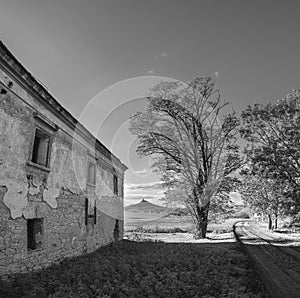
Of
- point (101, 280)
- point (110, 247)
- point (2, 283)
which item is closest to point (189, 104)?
point (110, 247)

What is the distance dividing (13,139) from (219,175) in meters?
17.7

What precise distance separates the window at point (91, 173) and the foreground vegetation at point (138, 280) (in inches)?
158

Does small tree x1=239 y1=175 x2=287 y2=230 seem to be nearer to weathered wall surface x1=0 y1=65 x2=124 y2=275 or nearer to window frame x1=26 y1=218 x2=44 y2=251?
weathered wall surface x1=0 y1=65 x2=124 y2=275

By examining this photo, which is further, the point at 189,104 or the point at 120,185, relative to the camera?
the point at 189,104

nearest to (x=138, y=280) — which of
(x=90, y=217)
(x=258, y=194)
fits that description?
(x=90, y=217)

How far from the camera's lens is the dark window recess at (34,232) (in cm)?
849

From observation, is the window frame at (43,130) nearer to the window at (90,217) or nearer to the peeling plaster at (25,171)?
the peeling plaster at (25,171)

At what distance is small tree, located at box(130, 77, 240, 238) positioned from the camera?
22.2 m

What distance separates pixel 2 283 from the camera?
6410 millimetres

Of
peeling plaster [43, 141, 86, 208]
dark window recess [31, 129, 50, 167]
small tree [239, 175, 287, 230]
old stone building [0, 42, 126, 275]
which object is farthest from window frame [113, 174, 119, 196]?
small tree [239, 175, 287, 230]

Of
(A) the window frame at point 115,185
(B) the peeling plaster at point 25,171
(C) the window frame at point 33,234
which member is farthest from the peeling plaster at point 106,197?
(C) the window frame at point 33,234

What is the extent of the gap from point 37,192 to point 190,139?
15810 millimetres

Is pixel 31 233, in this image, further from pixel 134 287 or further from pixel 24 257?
pixel 134 287

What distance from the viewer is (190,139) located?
893 inches
